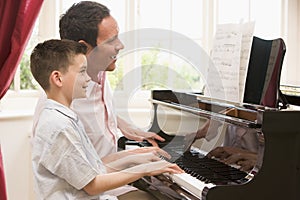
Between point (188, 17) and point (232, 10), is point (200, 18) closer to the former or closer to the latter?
point (188, 17)

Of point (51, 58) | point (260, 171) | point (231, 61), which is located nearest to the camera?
point (260, 171)

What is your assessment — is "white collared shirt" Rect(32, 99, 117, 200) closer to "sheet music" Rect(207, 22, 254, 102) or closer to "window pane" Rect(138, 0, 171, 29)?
"sheet music" Rect(207, 22, 254, 102)

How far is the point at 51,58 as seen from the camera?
1.82 metres

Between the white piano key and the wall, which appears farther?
the wall

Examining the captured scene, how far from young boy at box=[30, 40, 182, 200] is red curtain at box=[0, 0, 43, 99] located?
836mm

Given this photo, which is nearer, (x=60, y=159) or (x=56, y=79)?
(x=60, y=159)

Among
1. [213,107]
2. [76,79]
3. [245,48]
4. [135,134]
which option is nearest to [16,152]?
[135,134]

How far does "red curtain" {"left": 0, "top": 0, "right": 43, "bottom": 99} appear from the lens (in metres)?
2.64

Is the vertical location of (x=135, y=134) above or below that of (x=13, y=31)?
below

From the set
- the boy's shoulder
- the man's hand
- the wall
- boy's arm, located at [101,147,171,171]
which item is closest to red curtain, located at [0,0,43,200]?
the wall

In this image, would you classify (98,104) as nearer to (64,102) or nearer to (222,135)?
(64,102)

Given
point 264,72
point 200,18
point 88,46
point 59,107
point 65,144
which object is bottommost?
point 65,144

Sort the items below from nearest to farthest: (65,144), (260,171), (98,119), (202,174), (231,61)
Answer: (260,171) < (65,144) < (202,174) < (231,61) < (98,119)

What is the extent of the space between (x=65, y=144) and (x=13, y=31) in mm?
1309
